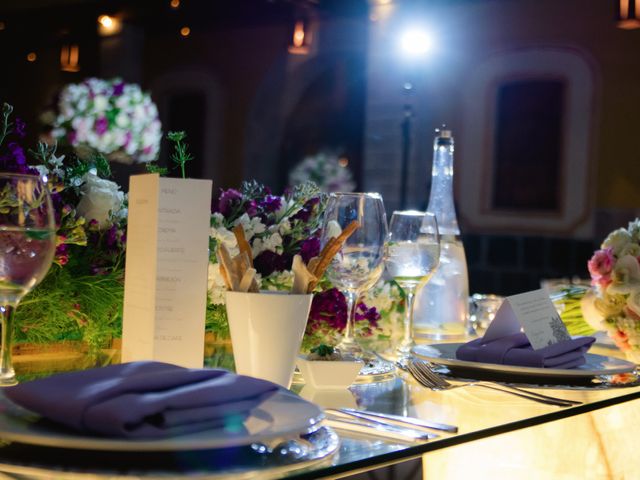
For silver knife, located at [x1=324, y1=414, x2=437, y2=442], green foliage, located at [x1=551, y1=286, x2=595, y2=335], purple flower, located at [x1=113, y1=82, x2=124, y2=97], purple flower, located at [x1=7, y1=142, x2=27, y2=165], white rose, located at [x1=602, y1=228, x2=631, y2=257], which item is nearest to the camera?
silver knife, located at [x1=324, y1=414, x2=437, y2=442]

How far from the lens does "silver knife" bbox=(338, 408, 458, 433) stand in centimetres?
77

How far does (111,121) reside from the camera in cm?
351

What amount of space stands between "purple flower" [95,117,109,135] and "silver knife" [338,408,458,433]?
9.36ft

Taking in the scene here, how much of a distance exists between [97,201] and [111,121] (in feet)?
8.16

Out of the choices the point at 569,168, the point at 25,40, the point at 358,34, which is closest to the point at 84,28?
the point at 25,40

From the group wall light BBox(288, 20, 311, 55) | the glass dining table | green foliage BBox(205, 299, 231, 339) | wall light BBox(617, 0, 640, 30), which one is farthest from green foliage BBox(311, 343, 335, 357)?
wall light BBox(288, 20, 311, 55)

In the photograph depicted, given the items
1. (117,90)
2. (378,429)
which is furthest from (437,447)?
(117,90)

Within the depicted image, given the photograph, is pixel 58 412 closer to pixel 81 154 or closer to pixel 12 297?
pixel 12 297

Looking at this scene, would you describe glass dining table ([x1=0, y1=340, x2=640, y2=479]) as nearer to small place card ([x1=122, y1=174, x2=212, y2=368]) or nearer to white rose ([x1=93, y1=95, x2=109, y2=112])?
small place card ([x1=122, y1=174, x2=212, y2=368])

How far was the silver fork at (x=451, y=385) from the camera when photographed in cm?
93

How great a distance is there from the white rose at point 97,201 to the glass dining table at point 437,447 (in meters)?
0.23

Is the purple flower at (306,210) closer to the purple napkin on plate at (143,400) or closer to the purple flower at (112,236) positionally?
the purple flower at (112,236)

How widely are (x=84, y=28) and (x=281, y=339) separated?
26.3 feet

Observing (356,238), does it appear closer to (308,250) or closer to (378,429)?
(308,250)
